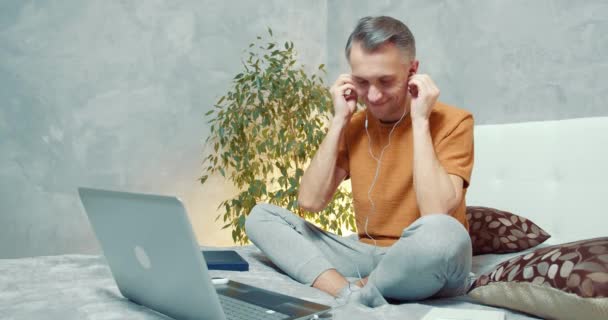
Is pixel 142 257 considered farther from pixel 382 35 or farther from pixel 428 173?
pixel 382 35

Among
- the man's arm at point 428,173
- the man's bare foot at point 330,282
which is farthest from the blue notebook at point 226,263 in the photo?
the man's arm at point 428,173

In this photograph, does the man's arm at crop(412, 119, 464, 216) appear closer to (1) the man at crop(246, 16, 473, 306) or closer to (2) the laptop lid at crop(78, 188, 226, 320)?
(1) the man at crop(246, 16, 473, 306)

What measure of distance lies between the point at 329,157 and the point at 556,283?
810 mm

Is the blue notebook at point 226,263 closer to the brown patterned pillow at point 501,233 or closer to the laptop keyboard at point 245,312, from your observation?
the laptop keyboard at point 245,312

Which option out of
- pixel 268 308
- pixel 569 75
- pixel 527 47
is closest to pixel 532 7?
pixel 527 47

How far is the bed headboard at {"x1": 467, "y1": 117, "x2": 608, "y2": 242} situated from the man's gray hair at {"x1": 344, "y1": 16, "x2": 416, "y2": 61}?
816 millimetres

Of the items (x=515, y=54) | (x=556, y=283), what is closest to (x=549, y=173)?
(x=515, y=54)

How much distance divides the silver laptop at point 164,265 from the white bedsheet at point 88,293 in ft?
0.24

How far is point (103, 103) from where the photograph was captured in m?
2.95

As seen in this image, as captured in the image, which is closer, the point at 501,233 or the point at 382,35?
the point at 382,35

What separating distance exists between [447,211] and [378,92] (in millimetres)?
398

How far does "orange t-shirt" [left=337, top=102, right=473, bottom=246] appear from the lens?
1.65m

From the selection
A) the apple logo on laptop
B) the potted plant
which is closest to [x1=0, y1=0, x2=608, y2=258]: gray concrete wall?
the potted plant

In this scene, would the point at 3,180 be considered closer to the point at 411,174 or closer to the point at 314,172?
the point at 314,172
